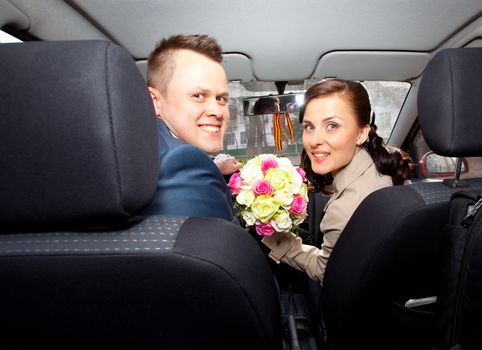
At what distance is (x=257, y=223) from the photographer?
183 cm

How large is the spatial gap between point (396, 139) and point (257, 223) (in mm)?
2564

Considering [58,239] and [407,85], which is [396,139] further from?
[58,239]

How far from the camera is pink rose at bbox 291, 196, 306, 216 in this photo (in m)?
1.83

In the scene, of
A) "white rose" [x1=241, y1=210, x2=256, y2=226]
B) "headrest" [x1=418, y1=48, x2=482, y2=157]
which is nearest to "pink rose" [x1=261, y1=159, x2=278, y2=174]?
"white rose" [x1=241, y1=210, x2=256, y2=226]

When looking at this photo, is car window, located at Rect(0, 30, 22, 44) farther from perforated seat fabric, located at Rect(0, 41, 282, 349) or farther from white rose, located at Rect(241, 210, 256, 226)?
white rose, located at Rect(241, 210, 256, 226)

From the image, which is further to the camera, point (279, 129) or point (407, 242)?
point (279, 129)

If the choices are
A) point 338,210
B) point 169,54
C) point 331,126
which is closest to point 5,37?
point 169,54

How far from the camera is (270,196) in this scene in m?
1.79

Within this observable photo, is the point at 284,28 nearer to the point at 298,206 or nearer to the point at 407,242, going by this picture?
the point at 298,206

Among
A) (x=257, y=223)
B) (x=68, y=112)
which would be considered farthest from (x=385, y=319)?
(x=68, y=112)

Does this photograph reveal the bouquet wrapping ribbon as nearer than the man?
No

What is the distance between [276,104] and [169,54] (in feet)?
5.54

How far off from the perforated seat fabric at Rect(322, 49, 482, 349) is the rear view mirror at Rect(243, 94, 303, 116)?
1.79m

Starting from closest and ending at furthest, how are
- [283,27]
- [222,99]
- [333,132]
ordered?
[222,99] < [333,132] < [283,27]
